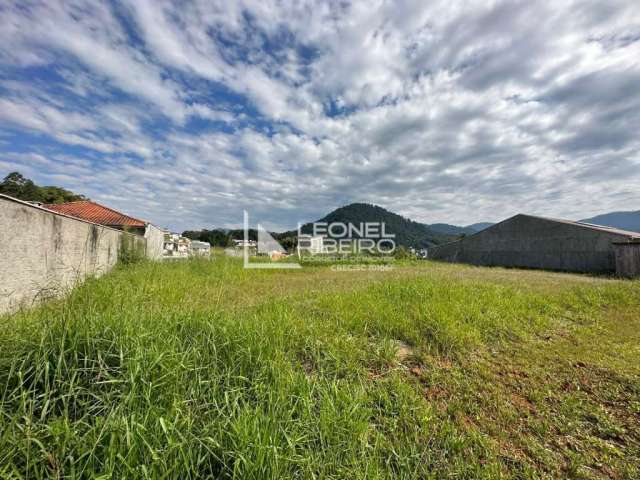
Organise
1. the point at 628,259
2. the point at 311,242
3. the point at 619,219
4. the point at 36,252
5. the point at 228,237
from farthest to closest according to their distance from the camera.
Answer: the point at 619,219 < the point at 228,237 < the point at 311,242 < the point at 628,259 < the point at 36,252

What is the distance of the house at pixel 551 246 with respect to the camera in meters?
12.2

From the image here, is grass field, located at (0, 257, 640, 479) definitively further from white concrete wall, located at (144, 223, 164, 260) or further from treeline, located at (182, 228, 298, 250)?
treeline, located at (182, 228, 298, 250)

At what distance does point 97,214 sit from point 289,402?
18.4m

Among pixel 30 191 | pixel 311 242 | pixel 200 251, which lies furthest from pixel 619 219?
pixel 30 191

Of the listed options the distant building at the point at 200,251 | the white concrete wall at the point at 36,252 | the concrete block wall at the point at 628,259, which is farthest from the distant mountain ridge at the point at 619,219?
the white concrete wall at the point at 36,252

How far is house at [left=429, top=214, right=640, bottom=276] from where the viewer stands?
1221 cm

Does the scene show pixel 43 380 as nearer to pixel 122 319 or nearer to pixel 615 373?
pixel 122 319

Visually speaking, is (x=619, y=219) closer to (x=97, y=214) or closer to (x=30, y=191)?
(x=97, y=214)

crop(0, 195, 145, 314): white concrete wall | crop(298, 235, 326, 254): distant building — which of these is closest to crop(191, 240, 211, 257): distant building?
crop(0, 195, 145, 314): white concrete wall

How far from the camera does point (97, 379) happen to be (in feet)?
4.98

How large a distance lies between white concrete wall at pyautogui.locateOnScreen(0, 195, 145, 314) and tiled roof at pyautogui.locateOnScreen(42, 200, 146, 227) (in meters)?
10.1

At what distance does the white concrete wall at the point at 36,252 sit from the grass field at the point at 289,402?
136 centimetres

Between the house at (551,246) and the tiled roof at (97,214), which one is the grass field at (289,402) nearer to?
the house at (551,246)

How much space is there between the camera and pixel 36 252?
3.77 meters
